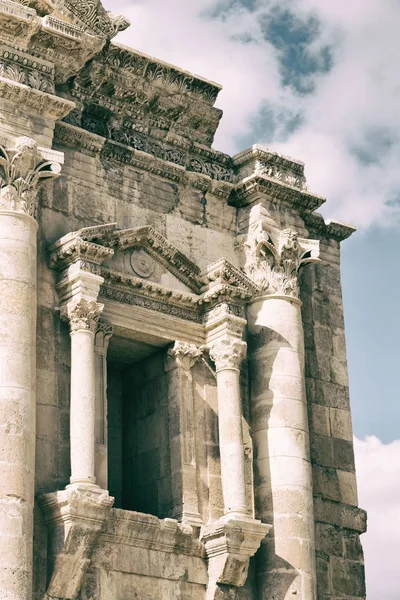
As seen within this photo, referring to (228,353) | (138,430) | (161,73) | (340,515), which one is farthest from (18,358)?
(340,515)

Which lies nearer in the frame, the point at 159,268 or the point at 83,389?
the point at 83,389

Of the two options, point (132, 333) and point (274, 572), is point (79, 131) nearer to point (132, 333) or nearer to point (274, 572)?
point (132, 333)

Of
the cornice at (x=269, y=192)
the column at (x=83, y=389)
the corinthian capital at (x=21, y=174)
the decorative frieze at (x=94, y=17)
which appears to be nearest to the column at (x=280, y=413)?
the cornice at (x=269, y=192)

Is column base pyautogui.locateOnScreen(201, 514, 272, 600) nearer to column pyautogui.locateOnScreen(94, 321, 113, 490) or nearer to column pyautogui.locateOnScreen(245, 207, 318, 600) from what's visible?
column pyautogui.locateOnScreen(245, 207, 318, 600)

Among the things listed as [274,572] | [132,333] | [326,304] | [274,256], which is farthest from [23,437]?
[326,304]

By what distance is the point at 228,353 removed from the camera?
59.9 feet

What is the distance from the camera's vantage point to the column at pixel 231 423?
57.6 ft

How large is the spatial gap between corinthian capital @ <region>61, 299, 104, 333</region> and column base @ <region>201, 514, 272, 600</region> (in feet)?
9.91

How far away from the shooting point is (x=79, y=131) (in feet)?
60.5

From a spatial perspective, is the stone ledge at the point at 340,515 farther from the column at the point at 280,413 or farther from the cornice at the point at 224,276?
the cornice at the point at 224,276

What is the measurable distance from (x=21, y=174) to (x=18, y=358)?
2.43 meters

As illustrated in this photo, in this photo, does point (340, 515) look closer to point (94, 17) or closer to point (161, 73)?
point (161, 73)

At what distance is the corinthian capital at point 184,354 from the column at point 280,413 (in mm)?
1100

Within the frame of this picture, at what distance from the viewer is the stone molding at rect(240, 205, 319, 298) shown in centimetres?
1948
